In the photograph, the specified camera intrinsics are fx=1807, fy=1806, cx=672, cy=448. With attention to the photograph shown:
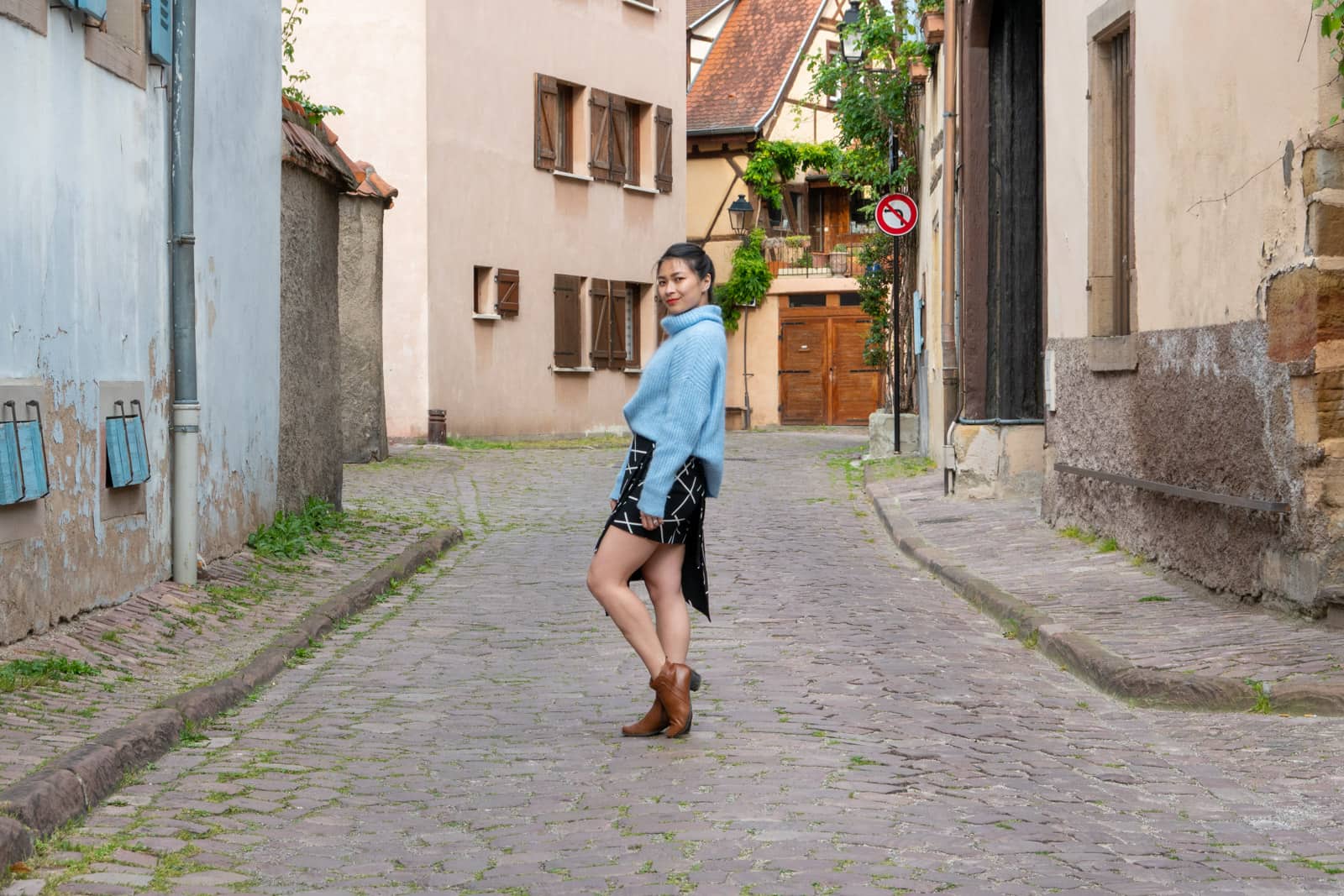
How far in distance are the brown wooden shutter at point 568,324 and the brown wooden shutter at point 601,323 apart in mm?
370

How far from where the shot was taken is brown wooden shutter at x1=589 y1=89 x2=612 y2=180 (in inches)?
1183

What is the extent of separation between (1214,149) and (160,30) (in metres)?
5.38

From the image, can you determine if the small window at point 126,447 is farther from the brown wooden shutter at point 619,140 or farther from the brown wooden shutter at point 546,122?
the brown wooden shutter at point 619,140

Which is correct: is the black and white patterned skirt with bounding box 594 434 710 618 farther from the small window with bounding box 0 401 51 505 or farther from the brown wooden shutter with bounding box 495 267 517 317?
the brown wooden shutter with bounding box 495 267 517 317

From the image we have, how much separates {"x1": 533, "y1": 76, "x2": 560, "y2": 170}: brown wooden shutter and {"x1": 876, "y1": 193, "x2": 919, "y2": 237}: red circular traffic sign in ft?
30.5

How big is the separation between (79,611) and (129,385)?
50.3 inches

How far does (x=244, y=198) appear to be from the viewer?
1095 centimetres

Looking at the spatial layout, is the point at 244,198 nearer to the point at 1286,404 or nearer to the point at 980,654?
the point at 980,654

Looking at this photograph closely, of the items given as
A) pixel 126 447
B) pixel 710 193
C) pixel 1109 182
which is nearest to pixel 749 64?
pixel 710 193

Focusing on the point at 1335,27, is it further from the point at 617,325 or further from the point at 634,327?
the point at 634,327

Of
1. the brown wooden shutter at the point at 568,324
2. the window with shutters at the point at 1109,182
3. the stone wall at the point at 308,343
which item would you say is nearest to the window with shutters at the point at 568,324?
the brown wooden shutter at the point at 568,324

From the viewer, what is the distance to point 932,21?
1892cm

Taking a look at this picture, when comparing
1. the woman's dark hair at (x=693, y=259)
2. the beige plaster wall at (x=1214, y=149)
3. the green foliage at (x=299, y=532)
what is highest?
the beige plaster wall at (x=1214, y=149)

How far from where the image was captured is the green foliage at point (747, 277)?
3666 centimetres
